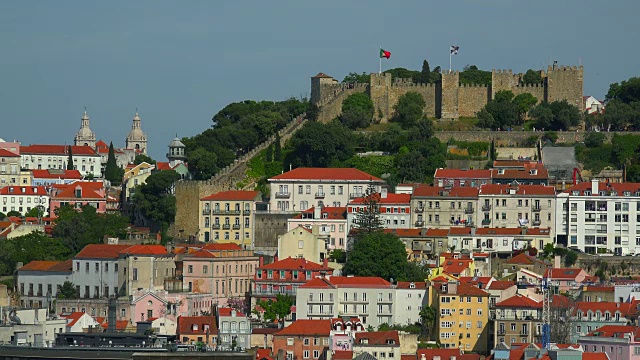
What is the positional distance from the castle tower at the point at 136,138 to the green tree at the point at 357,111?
77.7 m

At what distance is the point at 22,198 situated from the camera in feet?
397

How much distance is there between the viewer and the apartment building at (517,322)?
249 feet

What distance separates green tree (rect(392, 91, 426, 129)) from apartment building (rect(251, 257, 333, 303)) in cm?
2404

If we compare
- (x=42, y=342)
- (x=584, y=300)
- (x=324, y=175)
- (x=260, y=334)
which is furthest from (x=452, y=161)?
(x=42, y=342)

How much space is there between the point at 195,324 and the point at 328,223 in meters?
16.9

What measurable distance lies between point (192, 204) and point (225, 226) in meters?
2.63

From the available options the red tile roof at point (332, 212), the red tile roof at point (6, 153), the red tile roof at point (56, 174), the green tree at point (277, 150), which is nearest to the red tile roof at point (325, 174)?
the red tile roof at point (332, 212)

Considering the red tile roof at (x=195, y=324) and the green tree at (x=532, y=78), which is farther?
the green tree at (x=532, y=78)

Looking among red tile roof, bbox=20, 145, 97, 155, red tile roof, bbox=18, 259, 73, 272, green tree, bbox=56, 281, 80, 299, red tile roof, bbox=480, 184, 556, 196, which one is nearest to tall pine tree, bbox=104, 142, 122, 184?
red tile roof, bbox=20, 145, 97, 155

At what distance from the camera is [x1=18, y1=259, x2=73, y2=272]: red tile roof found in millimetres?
88688

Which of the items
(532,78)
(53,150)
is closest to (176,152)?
(532,78)

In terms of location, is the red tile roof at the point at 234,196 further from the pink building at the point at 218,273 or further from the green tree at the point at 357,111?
the green tree at the point at 357,111

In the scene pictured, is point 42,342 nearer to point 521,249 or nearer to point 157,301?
point 157,301

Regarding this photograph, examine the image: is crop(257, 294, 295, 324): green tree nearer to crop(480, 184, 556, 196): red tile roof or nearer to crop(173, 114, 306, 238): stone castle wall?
crop(173, 114, 306, 238): stone castle wall
